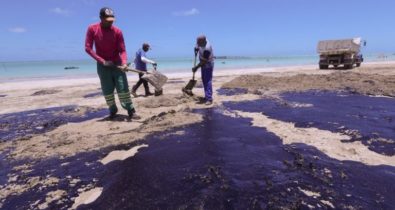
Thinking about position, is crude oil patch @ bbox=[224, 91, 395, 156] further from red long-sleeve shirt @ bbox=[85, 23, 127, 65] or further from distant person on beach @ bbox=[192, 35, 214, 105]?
red long-sleeve shirt @ bbox=[85, 23, 127, 65]

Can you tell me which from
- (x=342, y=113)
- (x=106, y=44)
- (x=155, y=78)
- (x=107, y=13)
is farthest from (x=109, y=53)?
(x=342, y=113)

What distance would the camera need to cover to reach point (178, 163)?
391 cm

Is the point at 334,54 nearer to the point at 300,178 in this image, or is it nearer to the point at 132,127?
the point at 132,127

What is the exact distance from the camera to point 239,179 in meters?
3.39

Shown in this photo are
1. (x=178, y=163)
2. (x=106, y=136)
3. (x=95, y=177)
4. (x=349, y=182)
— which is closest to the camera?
(x=349, y=182)

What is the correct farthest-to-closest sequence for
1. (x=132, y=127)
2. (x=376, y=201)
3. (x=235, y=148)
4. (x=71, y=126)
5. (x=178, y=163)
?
(x=71, y=126) < (x=132, y=127) < (x=235, y=148) < (x=178, y=163) < (x=376, y=201)

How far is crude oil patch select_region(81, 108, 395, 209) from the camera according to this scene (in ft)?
9.59

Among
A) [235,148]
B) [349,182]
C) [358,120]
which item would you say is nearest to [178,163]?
[235,148]

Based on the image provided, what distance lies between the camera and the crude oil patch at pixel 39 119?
6.15 meters

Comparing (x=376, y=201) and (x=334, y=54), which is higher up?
(x=334, y=54)

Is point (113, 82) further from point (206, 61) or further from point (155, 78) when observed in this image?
point (155, 78)

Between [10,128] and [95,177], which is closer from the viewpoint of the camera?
[95,177]

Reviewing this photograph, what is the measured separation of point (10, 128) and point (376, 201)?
21.0 feet

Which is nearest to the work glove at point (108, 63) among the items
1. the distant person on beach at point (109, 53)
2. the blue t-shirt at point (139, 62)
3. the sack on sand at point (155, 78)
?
the distant person on beach at point (109, 53)
